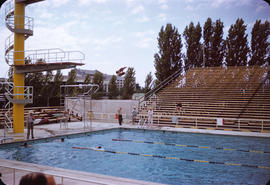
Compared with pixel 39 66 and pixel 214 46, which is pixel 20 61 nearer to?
pixel 39 66

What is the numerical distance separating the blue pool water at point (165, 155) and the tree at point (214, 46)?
20.5 metres

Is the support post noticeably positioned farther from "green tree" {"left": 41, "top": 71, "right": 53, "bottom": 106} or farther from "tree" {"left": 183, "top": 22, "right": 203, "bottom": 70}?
"tree" {"left": 183, "top": 22, "right": 203, "bottom": 70}

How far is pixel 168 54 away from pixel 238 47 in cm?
897

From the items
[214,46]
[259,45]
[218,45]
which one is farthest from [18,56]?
[259,45]

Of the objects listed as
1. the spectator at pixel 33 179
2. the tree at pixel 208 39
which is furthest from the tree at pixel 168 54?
the spectator at pixel 33 179

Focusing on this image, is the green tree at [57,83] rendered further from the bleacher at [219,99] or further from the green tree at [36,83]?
the bleacher at [219,99]

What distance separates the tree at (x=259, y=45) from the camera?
30.2 m

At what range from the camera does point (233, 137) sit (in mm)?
15750

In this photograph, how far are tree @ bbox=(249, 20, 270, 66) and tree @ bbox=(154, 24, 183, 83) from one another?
30.4 feet

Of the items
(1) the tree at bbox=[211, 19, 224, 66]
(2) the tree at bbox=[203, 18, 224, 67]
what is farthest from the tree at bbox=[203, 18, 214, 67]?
(1) the tree at bbox=[211, 19, 224, 66]

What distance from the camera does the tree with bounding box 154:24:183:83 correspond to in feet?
114

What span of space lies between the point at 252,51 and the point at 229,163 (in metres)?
25.8

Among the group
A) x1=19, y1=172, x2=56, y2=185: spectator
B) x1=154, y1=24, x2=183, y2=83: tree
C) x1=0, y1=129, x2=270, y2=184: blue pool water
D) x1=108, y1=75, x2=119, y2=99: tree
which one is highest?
x1=154, y1=24, x2=183, y2=83: tree

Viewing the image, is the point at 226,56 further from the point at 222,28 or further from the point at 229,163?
the point at 229,163
